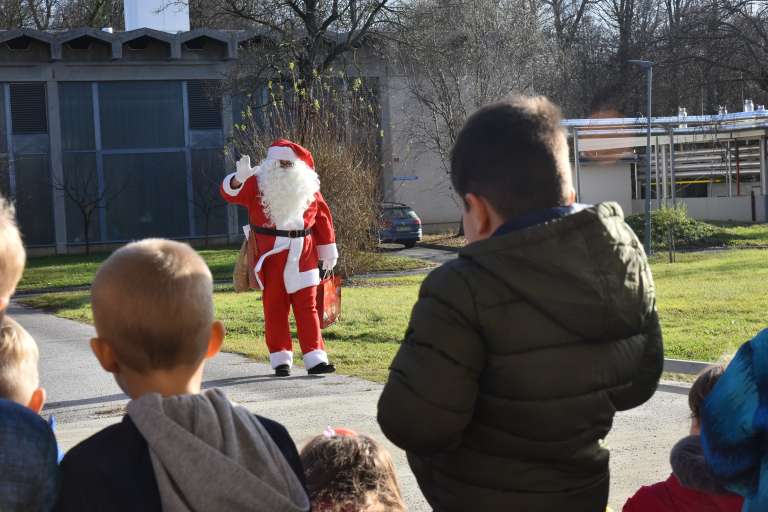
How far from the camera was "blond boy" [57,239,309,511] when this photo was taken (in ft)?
6.98

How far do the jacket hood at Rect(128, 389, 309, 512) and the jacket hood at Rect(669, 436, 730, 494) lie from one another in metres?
1.10

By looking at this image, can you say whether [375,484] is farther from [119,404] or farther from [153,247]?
[119,404]

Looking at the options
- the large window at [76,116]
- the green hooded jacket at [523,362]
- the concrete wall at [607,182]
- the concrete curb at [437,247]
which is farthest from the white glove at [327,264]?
the concrete wall at [607,182]

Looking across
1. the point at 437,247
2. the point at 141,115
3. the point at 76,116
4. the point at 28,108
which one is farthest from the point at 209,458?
the point at 28,108

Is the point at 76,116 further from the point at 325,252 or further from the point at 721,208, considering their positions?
the point at 325,252

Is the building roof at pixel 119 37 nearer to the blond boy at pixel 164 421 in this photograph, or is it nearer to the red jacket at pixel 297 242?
the red jacket at pixel 297 242

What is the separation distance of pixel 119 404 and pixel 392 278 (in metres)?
14.0

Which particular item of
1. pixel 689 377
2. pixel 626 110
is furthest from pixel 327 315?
pixel 626 110

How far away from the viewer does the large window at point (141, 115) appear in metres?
35.6

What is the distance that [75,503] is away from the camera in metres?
2.11

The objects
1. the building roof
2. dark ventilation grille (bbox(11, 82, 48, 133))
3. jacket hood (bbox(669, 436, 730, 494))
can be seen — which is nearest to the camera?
jacket hood (bbox(669, 436, 730, 494))

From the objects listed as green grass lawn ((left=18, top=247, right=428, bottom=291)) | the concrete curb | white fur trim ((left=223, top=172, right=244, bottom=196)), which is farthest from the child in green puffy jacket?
the concrete curb

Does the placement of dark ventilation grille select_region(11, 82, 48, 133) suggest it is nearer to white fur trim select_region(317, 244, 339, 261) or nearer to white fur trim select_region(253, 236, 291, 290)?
white fur trim select_region(317, 244, 339, 261)

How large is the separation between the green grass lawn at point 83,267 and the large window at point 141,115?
5056 mm
